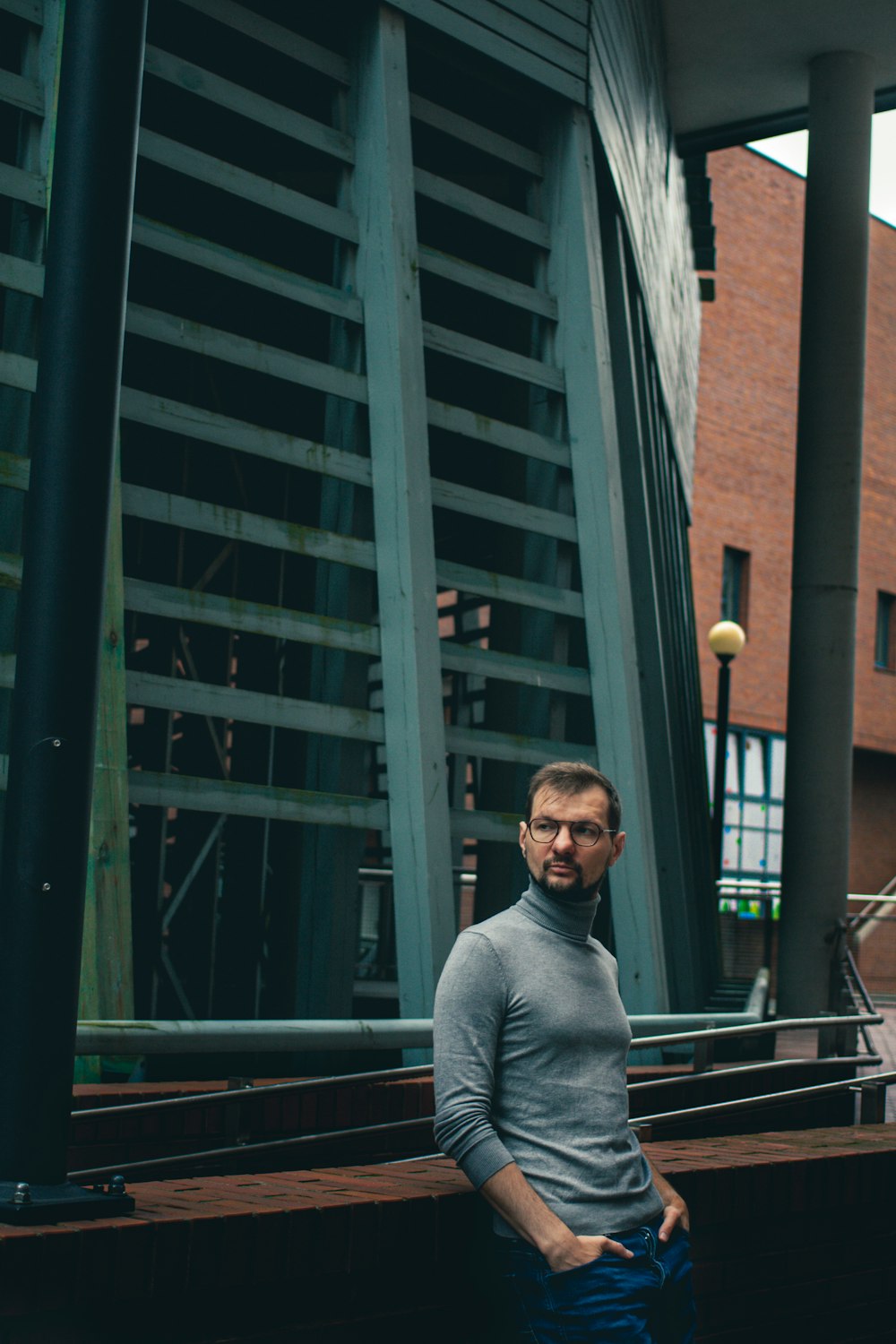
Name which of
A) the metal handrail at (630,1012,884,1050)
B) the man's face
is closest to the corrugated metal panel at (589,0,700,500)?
the metal handrail at (630,1012,884,1050)

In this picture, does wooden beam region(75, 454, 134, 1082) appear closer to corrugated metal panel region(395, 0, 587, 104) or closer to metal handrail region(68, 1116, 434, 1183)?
metal handrail region(68, 1116, 434, 1183)

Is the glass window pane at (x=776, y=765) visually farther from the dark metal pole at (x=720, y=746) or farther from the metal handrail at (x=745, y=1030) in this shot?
the metal handrail at (x=745, y=1030)

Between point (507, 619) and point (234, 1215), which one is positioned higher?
Answer: point (507, 619)

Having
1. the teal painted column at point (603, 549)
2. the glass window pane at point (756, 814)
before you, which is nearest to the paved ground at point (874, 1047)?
the teal painted column at point (603, 549)

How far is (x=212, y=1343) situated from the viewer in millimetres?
2580

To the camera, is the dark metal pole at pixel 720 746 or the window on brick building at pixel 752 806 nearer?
the dark metal pole at pixel 720 746

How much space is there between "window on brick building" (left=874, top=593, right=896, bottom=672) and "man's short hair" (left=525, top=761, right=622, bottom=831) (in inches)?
1431

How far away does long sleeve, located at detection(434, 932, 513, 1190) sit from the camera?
2594mm

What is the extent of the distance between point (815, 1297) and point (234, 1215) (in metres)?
1.87

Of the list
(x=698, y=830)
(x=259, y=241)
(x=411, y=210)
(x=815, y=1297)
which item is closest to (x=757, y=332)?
(x=698, y=830)

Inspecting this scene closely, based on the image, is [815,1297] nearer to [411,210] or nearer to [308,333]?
[411,210]

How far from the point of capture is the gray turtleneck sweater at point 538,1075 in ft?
8.63

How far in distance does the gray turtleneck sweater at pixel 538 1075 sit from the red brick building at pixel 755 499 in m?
29.3

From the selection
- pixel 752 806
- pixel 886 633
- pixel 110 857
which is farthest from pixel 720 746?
pixel 886 633
